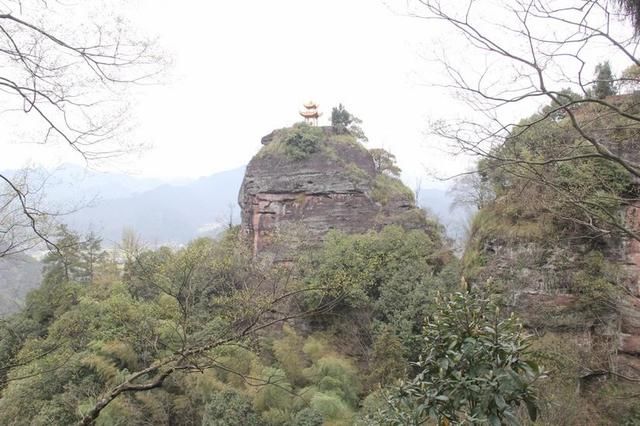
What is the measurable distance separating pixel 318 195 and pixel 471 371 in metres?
15.9

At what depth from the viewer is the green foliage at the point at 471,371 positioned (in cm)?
221

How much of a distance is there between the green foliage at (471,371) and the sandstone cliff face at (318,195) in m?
14.6

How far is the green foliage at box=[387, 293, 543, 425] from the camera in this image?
221cm

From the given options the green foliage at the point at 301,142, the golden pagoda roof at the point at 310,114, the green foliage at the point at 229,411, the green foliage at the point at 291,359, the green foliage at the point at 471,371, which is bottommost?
the green foliage at the point at 229,411

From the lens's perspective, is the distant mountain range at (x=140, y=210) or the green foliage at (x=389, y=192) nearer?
the distant mountain range at (x=140, y=210)

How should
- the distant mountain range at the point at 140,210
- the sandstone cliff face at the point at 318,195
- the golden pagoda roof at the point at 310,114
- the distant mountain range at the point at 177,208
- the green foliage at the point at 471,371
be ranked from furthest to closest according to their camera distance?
1. the distant mountain range at the point at 177,208
2. the golden pagoda roof at the point at 310,114
3. the sandstone cliff face at the point at 318,195
4. the distant mountain range at the point at 140,210
5. the green foliage at the point at 471,371

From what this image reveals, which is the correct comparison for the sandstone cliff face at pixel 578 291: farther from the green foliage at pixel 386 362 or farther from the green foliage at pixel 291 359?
the green foliage at pixel 291 359

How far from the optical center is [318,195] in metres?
18.2

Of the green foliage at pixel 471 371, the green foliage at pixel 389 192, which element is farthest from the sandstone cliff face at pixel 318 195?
the green foliage at pixel 471 371

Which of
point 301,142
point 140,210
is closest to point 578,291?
point 301,142

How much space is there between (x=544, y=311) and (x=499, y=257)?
4.78 ft

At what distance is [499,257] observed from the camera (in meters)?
9.87

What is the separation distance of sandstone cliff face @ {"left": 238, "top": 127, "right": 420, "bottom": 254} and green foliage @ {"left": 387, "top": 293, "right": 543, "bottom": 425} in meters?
14.6

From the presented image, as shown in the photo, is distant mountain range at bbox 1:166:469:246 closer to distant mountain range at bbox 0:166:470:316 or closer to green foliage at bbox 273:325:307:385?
distant mountain range at bbox 0:166:470:316
